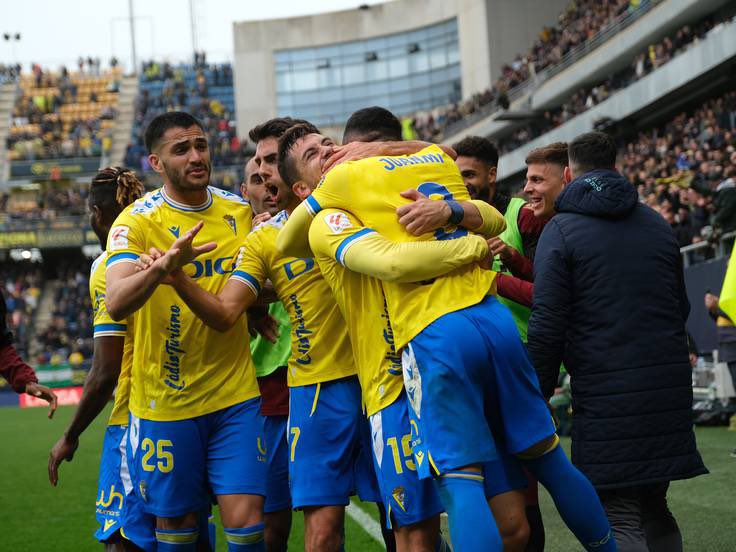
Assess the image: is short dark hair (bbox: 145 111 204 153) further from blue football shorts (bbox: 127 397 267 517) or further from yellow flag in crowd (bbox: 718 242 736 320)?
yellow flag in crowd (bbox: 718 242 736 320)

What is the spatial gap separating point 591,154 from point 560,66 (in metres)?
35.6

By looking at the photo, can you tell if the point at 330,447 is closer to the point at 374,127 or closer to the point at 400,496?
the point at 400,496

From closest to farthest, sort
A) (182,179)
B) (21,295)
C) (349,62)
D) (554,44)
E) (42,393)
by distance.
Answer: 1. (182,179)
2. (42,393)
3. (554,44)
4. (21,295)
5. (349,62)

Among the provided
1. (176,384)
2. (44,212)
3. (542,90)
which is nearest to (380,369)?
(176,384)

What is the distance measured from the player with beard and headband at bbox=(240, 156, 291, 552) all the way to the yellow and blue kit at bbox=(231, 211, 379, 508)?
0.45 m

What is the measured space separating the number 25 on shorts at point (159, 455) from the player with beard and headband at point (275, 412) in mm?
764

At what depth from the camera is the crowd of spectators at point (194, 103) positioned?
5200cm

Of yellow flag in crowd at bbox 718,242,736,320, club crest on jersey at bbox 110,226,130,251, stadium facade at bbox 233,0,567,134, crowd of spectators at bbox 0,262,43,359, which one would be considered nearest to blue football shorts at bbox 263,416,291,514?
club crest on jersey at bbox 110,226,130,251

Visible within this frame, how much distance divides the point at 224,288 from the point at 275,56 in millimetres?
62726

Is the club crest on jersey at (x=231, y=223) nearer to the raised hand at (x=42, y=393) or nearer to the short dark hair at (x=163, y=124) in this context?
the short dark hair at (x=163, y=124)

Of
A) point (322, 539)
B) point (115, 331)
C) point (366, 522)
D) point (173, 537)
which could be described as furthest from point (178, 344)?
point (366, 522)

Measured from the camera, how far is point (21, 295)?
153 feet

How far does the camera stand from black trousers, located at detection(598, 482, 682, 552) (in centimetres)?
449

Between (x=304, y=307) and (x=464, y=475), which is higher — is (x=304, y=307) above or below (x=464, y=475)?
above
